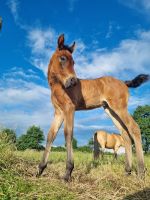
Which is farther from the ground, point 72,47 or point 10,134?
point 72,47

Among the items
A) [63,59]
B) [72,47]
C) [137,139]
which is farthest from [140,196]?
[72,47]

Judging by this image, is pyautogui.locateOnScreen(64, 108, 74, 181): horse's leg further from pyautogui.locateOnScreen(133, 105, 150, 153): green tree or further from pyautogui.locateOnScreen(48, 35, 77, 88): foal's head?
pyautogui.locateOnScreen(133, 105, 150, 153): green tree

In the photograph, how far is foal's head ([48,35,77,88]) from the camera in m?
8.62

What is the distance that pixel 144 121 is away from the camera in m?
62.9

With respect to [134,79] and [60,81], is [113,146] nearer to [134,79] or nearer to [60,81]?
[134,79]

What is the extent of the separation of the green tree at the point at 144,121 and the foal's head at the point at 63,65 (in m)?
51.1

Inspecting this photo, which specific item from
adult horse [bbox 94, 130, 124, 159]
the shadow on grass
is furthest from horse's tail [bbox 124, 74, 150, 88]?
adult horse [bbox 94, 130, 124, 159]

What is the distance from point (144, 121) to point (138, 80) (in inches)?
2064

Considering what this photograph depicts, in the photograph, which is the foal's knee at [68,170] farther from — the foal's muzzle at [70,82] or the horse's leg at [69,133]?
the foal's muzzle at [70,82]

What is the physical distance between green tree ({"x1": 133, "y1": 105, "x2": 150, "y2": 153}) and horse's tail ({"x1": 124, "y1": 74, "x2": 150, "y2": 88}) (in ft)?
158

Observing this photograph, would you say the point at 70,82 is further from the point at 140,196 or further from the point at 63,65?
the point at 140,196

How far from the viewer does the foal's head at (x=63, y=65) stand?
8623mm

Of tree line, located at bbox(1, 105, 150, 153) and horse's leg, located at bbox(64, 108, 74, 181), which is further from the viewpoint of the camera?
tree line, located at bbox(1, 105, 150, 153)

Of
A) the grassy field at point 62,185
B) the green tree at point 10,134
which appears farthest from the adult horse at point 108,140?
the grassy field at point 62,185
